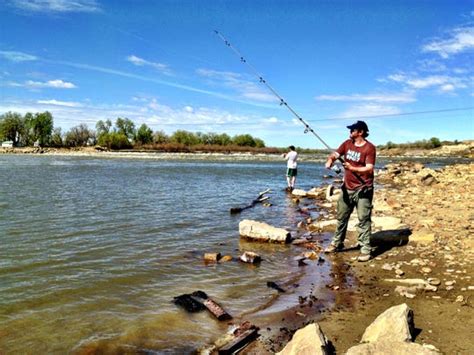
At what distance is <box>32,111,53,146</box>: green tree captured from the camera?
138 m

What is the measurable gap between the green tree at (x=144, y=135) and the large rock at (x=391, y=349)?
163755 millimetres

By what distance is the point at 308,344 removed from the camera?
4.26 m

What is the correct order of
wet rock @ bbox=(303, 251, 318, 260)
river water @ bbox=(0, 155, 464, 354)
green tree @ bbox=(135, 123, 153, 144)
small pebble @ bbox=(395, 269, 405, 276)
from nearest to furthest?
1. river water @ bbox=(0, 155, 464, 354)
2. small pebble @ bbox=(395, 269, 405, 276)
3. wet rock @ bbox=(303, 251, 318, 260)
4. green tree @ bbox=(135, 123, 153, 144)

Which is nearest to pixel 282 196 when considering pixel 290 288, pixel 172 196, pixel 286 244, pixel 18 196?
pixel 172 196

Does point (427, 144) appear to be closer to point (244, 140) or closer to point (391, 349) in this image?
point (244, 140)

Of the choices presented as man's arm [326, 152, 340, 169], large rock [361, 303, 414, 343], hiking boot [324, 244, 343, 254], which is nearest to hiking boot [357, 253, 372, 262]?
hiking boot [324, 244, 343, 254]

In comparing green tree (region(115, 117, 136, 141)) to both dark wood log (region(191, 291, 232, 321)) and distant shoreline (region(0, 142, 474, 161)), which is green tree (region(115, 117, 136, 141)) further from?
dark wood log (region(191, 291, 232, 321))

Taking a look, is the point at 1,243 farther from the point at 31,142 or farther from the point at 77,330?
the point at 31,142

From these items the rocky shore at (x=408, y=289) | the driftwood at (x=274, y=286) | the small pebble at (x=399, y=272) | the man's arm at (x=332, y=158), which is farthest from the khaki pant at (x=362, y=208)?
the driftwood at (x=274, y=286)

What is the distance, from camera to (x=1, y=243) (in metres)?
9.92

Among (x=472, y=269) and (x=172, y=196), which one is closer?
(x=472, y=269)

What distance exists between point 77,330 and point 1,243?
5838mm

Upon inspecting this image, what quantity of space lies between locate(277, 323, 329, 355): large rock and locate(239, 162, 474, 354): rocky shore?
34 millimetres

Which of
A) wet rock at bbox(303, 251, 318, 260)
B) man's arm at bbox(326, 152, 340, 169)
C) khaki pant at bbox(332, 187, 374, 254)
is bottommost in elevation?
wet rock at bbox(303, 251, 318, 260)
